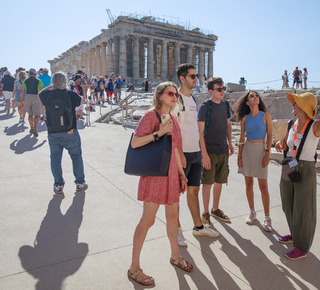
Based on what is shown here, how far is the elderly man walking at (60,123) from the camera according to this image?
4891mm

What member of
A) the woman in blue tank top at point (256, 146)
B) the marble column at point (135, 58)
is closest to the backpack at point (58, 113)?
the woman in blue tank top at point (256, 146)

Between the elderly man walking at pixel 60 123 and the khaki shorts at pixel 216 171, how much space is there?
2.22m

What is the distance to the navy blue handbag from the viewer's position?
2645mm

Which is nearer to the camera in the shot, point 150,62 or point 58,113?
point 58,113

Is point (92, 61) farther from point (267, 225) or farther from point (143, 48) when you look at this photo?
point (267, 225)

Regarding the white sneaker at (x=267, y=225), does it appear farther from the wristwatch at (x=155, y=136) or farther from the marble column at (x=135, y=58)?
the marble column at (x=135, y=58)

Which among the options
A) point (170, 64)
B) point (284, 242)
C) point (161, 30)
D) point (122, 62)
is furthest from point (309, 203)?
point (170, 64)

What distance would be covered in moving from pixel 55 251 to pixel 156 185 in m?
1.40

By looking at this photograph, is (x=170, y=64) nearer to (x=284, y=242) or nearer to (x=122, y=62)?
(x=122, y=62)

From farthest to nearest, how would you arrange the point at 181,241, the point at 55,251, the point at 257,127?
the point at 257,127
the point at 181,241
the point at 55,251

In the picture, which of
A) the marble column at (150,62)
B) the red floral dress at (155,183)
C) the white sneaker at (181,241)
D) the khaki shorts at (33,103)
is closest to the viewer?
the red floral dress at (155,183)

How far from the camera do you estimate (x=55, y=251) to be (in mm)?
3209

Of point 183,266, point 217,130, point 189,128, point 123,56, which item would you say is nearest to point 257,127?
point 217,130

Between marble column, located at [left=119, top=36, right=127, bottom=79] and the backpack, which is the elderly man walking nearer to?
the backpack
